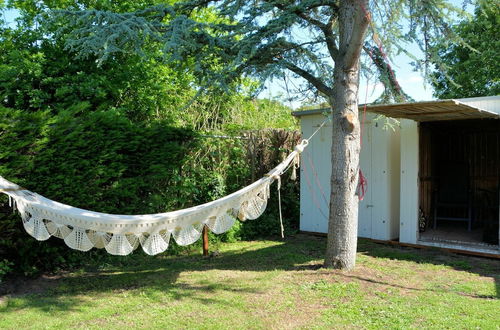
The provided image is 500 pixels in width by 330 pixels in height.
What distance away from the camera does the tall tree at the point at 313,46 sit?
4762 mm

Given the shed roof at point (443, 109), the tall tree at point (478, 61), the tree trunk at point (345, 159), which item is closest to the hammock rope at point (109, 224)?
the tree trunk at point (345, 159)

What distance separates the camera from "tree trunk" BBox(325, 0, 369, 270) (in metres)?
4.93

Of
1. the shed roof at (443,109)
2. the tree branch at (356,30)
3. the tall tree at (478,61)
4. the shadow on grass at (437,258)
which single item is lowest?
the shadow on grass at (437,258)

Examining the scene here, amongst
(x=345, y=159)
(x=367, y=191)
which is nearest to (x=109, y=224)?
(x=345, y=159)

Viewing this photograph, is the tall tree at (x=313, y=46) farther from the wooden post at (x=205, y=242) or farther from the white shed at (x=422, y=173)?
the wooden post at (x=205, y=242)

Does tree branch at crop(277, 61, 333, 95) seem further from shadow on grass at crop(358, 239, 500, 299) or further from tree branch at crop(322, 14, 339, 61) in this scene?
shadow on grass at crop(358, 239, 500, 299)

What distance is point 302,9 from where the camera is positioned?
16.6 feet

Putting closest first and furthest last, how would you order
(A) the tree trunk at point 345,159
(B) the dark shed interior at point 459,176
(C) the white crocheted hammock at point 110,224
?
(C) the white crocheted hammock at point 110,224 < (A) the tree trunk at point 345,159 < (B) the dark shed interior at point 459,176

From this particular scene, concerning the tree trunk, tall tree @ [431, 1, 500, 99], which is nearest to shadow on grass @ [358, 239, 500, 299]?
the tree trunk

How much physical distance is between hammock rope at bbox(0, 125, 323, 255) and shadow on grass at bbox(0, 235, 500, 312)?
2.08 ft

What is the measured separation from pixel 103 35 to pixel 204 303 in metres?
3.04

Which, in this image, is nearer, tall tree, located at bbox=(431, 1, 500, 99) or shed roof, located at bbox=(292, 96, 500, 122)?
shed roof, located at bbox=(292, 96, 500, 122)

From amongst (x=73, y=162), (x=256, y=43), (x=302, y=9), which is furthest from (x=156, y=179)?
(x=302, y=9)

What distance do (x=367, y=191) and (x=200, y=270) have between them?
3.27 m
